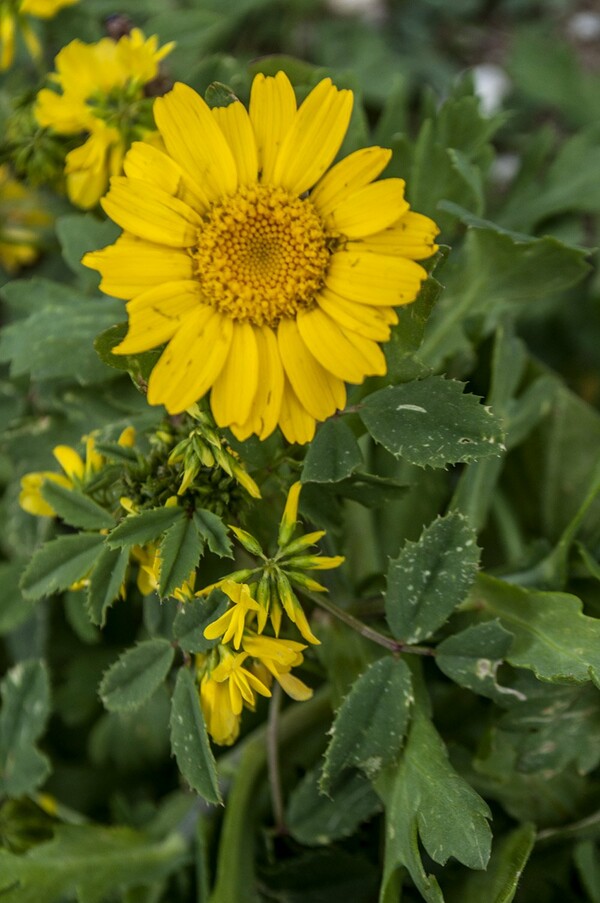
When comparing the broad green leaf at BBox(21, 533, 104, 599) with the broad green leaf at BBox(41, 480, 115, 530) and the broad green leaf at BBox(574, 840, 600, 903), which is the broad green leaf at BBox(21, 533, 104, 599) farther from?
the broad green leaf at BBox(574, 840, 600, 903)

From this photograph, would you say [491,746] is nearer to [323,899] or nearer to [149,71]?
[323,899]

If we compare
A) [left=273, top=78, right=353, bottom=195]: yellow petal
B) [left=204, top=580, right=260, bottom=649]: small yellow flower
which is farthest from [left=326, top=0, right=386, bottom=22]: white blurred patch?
[left=204, top=580, right=260, bottom=649]: small yellow flower

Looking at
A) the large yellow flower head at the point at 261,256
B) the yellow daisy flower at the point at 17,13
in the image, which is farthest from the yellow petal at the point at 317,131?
the yellow daisy flower at the point at 17,13

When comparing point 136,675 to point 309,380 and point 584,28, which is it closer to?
point 309,380

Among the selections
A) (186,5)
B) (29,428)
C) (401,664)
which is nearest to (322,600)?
(401,664)

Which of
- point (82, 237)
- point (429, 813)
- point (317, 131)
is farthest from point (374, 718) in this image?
point (82, 237)
